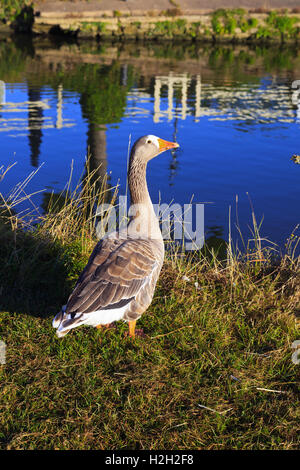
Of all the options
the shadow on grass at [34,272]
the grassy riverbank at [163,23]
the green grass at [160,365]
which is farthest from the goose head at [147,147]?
the grassy riverbank at [163,23]

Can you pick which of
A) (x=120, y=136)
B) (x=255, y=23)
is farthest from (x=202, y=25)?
(x=120, y=136)

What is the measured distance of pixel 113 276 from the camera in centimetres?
464

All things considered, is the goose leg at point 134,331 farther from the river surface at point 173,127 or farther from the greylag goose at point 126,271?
the river surface at point 173,127

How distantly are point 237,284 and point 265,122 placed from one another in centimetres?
1254

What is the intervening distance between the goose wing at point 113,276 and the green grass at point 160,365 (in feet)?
2.19

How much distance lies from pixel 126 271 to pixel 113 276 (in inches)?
6.2

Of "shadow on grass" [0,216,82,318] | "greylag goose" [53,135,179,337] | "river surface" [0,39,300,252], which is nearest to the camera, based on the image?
"greylag goose" [53,135,179,337]

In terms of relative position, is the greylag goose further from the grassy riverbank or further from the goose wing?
the grassy riverbank

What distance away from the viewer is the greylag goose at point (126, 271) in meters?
4.42

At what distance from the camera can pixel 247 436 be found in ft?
Answer: 13.1

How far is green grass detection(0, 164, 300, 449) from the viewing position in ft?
13.0

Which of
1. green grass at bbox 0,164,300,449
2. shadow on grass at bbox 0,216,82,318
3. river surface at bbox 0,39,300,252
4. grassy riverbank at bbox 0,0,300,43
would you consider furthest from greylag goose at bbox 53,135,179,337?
grassy riverbank at bbox 0,0,300,43

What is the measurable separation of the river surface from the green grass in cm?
159

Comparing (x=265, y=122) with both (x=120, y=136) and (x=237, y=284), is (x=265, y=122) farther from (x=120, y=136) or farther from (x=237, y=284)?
(x=237, y=284)
